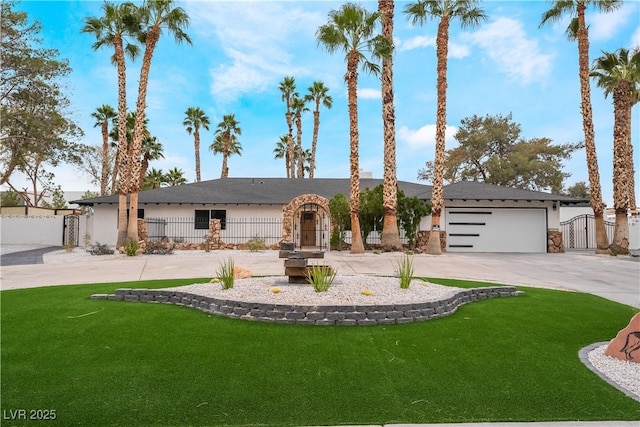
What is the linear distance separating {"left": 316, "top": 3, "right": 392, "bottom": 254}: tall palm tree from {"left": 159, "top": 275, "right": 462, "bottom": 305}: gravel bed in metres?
10.2

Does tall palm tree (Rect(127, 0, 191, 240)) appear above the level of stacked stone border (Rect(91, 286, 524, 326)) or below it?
above

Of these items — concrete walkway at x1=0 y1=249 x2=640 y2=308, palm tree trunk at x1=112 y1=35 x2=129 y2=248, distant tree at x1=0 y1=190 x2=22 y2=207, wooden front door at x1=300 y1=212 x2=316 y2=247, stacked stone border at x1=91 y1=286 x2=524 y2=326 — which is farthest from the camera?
distant tree at x1=0 y1=190 x2=22 y2=207

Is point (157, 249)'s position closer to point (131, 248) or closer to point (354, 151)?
point (131, 248)

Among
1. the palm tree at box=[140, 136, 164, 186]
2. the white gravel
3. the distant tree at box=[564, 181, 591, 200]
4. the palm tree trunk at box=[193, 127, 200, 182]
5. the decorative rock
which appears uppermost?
the palm tree trunk at box=[193, 127, 200, 182]

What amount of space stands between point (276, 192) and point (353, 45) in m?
10.7

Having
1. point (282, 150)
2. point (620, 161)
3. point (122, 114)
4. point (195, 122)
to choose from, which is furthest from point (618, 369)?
point (282, 150)

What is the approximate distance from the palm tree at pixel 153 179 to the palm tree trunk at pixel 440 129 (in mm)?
24144

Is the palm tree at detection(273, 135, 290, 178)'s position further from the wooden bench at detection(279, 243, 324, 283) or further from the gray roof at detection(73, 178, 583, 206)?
the wooden bench at detection(279, 243, 324, 283)

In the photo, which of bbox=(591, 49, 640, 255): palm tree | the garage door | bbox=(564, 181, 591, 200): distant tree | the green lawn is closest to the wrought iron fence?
the garage door

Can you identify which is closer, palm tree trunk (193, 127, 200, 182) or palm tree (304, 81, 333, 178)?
palm tree (304, 81, 333, 178)

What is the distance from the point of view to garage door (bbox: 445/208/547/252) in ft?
72.9

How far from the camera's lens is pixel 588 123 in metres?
19.9

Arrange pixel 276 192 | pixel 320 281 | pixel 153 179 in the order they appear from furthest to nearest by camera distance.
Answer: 1. pixel 153 179
2. pixel 276 192
3. pixel 320 281

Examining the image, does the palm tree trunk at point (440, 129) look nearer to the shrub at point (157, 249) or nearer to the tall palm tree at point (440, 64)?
the tall palm tree at point (440, 64)
